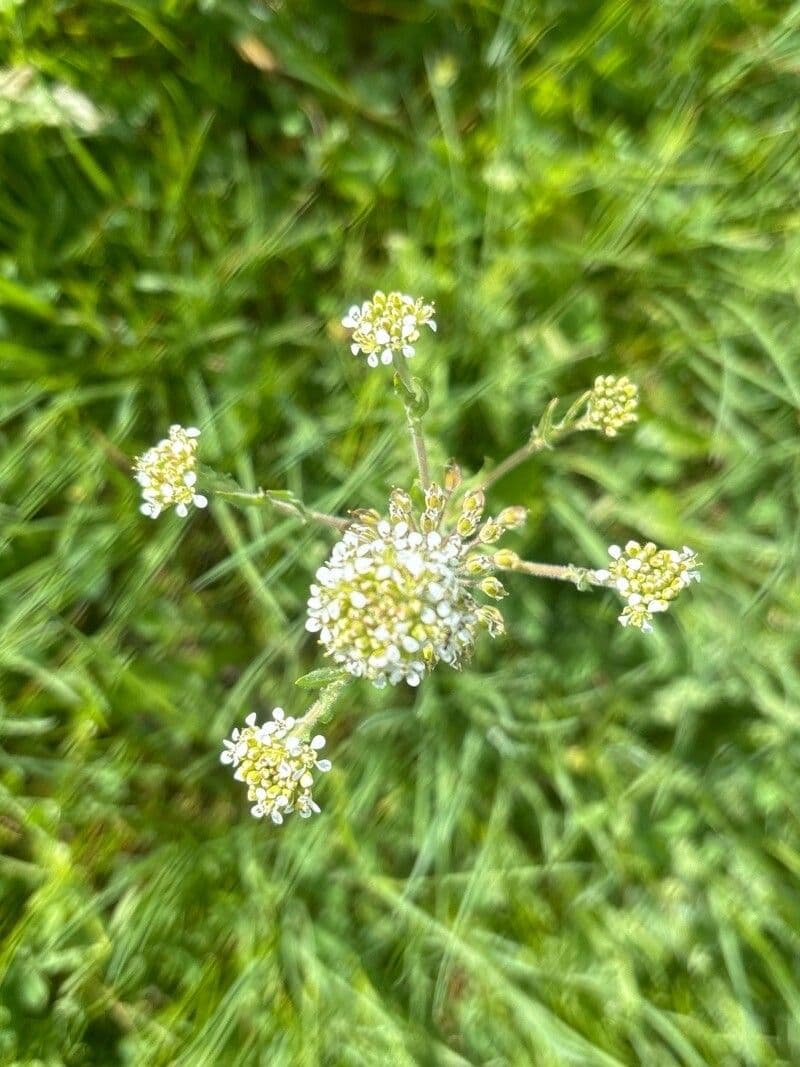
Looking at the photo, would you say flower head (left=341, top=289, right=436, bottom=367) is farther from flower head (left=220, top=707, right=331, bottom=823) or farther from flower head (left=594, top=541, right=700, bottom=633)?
flower head (left=220, top=707, right=331, bottom=823)

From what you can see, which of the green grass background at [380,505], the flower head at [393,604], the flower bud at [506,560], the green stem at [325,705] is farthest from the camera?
the green grass background at [380,505]

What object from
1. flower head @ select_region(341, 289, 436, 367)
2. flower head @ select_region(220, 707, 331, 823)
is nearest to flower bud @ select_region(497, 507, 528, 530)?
flower head @ select_region(341, 289, 436, 367)

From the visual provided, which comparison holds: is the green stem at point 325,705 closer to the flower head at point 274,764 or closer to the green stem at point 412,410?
the flower head at point 274,764

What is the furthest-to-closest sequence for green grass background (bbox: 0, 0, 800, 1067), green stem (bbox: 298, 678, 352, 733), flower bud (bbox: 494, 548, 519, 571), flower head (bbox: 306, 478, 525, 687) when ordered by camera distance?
green grass background (bbox: 0, 0, 800, 1067), flower bud (bbox: 494, 548, 519, 571), green stem (bbox: 298, 678, 352, 733), flower head (bbox: 306, 478, 525, 687)

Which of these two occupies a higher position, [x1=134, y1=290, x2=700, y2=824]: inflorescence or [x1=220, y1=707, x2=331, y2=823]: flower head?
[x1=134, y1=290, x2=700, y2=824]: inflorescence

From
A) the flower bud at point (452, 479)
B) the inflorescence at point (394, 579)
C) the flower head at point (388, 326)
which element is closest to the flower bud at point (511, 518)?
the inflorescence at point (394, 579)

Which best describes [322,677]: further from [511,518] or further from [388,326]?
[388,326]

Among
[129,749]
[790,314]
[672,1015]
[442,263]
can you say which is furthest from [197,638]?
[790,314]

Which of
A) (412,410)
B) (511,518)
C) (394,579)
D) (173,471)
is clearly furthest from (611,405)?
(173,471)
